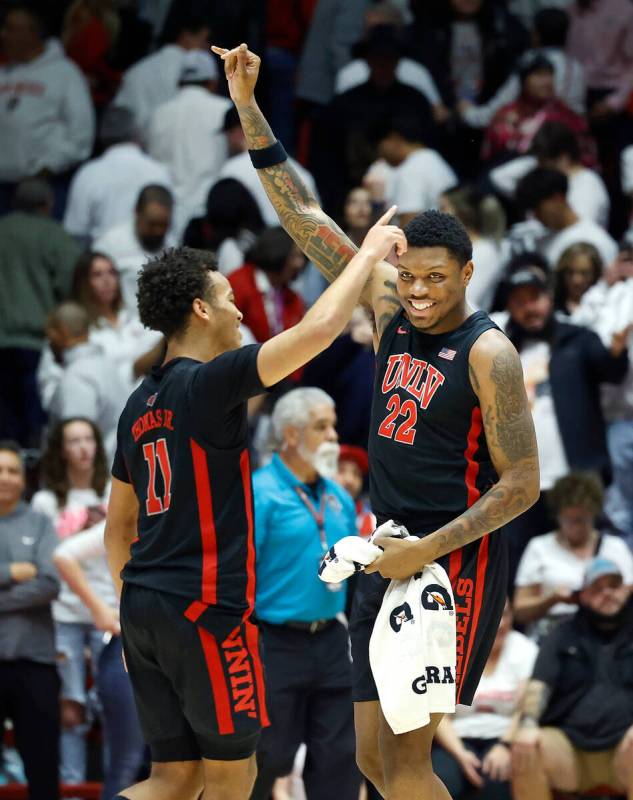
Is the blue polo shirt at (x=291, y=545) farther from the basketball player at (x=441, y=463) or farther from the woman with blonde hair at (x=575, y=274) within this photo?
the woman with blonde hair at (x=575, y=274)

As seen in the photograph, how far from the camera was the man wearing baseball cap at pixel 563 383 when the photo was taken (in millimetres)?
8992

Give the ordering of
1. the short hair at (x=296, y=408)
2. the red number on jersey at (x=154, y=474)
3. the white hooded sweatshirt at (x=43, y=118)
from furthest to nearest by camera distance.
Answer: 1. the white hooded sweatshirt at (x=43, y=118)
2. the short hair at (x=296, y=408)
3. the red number on jersey at (x=154, y=474)

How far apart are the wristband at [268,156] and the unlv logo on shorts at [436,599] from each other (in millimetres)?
1749

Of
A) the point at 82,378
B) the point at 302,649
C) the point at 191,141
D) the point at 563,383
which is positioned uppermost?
the point at 191,141

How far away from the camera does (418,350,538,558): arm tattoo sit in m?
4.87

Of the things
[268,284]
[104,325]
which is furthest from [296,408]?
[104,325]

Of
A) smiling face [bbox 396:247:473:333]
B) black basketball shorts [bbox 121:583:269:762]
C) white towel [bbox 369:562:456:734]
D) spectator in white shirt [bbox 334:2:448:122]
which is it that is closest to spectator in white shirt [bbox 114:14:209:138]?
spectator in white shirt [bbox 334:2:448:122]

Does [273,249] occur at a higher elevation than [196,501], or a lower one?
higher

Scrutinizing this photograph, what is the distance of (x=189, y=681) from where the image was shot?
16.8 feet

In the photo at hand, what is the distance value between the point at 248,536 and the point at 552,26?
802 centimetres

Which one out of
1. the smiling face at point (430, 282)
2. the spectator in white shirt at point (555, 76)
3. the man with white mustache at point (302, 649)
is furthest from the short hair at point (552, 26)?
the smiling face at point (430, 282)

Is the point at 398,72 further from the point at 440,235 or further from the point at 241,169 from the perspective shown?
the point at 440,235

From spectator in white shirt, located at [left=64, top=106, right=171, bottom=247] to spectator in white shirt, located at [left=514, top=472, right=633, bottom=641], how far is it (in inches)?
167

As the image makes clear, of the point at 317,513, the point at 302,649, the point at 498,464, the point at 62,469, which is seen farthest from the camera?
the point at 62,469
